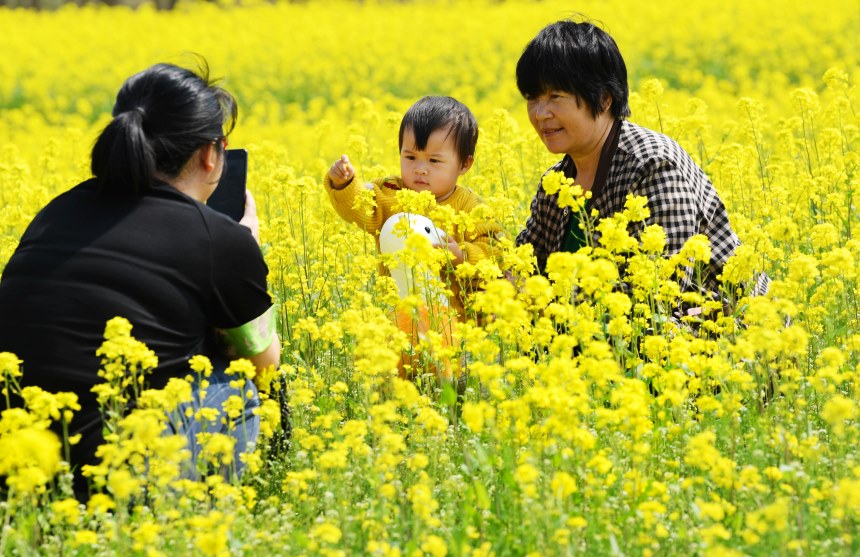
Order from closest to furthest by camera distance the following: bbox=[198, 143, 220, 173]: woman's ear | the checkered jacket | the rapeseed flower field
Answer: the rapeseed flower field < bbox=[198, 143, 220, 173]: woman's ear < the checkered jacket

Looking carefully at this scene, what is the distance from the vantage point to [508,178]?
664cm

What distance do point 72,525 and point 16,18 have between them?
21.5m

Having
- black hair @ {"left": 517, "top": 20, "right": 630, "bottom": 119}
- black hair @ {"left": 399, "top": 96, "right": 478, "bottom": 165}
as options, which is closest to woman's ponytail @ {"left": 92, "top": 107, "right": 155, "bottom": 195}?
black hair @ {"left": 399, "top": 96, "right": 478, "bottom": 165}

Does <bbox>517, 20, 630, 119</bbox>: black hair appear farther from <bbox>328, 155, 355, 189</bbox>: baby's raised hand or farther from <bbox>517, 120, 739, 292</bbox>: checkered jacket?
<bbox>328, 155, 355, 189</bbox>: baby's raised hand

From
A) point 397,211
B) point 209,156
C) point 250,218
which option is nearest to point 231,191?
point 250,218

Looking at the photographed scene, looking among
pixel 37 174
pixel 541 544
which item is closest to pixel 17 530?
pixel 541 544

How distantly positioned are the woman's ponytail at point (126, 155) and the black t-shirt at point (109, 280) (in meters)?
0.05

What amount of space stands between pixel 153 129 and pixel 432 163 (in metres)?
1.54

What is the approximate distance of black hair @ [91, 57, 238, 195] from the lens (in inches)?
134

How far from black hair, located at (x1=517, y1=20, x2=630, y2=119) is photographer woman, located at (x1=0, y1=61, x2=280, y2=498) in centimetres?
147

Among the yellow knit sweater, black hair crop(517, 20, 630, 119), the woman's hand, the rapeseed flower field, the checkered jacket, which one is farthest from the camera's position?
the yellow knit sweater

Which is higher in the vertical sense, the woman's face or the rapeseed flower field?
the woman's face

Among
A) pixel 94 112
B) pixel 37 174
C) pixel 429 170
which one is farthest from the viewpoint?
pixel 94 112

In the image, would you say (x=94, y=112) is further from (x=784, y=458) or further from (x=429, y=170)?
(x=784, y=458)
